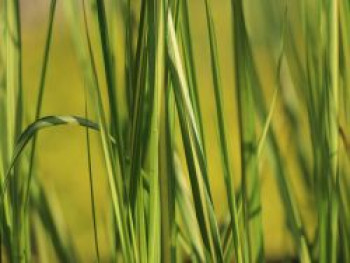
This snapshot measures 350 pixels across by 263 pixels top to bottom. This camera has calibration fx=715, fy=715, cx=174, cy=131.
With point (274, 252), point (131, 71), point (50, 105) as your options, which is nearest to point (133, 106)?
point (131, 71)

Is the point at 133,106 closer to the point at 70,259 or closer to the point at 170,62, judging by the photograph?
the point at 170,62

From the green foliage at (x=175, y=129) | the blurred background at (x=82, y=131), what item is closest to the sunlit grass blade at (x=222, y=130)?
the green foliage at (x=175, y=129)

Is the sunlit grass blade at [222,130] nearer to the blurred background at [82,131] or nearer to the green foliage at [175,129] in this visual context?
the green foliage at [175,129]

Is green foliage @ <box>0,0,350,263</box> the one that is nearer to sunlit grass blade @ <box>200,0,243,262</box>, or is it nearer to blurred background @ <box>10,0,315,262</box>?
sunlit grass blade @ <box>200,0,243,262</box>

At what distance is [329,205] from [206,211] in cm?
10

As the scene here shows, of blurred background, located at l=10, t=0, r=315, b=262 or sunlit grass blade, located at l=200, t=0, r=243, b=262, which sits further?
blurred background, located at l=10, t=0, r=315, b=262

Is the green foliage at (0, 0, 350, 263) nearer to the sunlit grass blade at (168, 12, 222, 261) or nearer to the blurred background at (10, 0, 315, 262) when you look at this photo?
the sunlit grass blade at (168, 12, 222, 261)

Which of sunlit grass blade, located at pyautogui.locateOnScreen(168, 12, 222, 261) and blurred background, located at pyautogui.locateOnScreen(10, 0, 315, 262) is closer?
sunlit grass blade, located at pyautogui.locateOnScreen(168, 12, 222, 261)

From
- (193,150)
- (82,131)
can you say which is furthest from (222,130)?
(82,131)

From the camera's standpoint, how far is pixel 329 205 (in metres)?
0.47

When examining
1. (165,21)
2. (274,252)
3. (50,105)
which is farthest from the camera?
(50,105)

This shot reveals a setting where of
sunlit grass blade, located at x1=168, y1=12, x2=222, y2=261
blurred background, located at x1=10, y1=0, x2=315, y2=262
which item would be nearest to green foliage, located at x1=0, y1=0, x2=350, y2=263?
sunlit grass blade, located at x1=168, y1=12, x2=222, y2=261

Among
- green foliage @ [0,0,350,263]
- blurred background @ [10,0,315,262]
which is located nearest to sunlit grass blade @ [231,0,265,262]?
green foliage @ [0,0,350,263]

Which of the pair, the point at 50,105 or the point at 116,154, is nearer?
the point at 116,154
